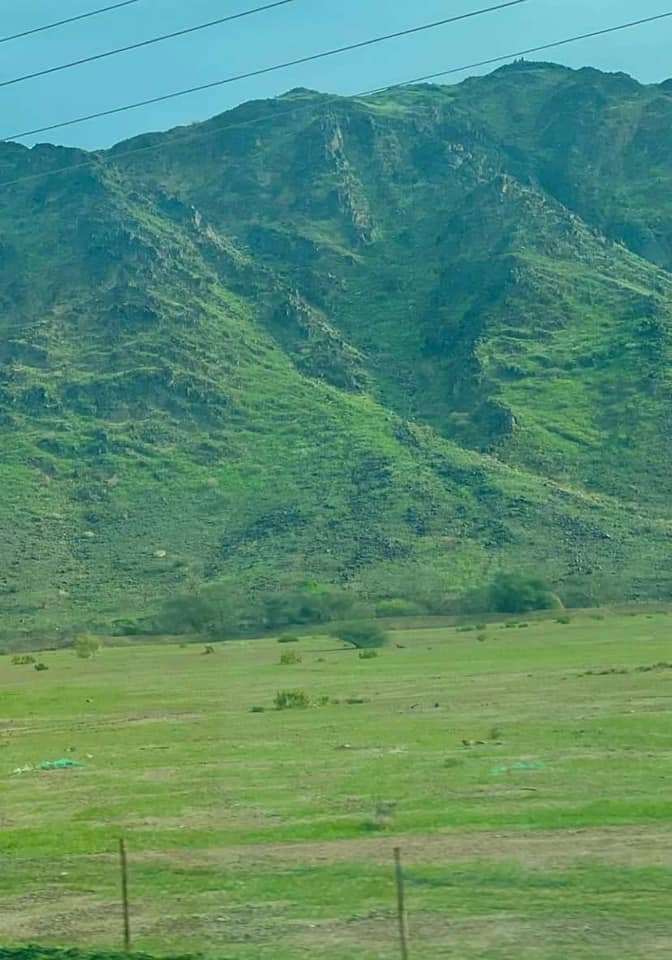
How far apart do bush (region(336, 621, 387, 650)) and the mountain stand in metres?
19.2

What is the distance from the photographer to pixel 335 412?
147 m

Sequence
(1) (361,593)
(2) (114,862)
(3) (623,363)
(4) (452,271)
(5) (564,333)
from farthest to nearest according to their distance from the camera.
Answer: (4) (452,271) → (5) (564,333) → (3) (623,363) → (1) (361,593) → (2) (114,862)

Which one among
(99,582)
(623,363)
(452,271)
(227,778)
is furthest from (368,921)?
(452,271)

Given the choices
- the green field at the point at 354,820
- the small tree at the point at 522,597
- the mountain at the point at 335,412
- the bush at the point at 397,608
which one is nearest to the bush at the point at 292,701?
the green field at the point at 354,820

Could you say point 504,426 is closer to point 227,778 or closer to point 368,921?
point 227,778

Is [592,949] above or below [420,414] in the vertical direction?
below

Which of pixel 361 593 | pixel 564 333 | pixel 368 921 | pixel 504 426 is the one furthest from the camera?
pixel 564 333

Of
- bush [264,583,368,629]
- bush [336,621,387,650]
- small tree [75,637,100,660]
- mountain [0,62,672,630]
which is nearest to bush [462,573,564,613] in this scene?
mountain [0,62,672,630]

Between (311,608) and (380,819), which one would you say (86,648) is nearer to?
(311,608)

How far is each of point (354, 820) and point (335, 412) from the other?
396 feet

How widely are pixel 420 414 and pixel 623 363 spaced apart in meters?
18.3

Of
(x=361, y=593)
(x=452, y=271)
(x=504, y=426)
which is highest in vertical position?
(x=452, y=271)

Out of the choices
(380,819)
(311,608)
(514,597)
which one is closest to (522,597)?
(514,597)

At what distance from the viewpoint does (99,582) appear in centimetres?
11269
